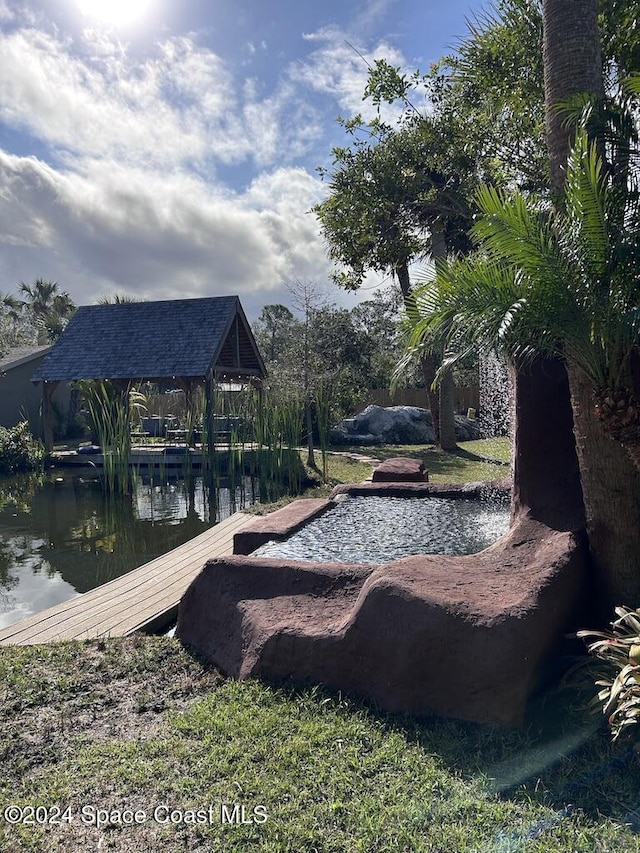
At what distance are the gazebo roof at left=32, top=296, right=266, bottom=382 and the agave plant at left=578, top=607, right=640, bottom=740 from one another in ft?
42.9

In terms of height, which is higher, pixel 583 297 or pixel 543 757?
pixel 583 297

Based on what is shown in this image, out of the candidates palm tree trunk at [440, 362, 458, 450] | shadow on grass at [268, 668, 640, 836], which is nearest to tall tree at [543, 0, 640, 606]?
shadow on grass at [268, 668, 640, 836]

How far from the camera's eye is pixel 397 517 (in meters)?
5.76

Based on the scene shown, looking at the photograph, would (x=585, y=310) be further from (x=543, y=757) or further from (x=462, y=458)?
(x=462, y=458)

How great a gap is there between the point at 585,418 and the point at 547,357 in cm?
48

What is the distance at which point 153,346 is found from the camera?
16297 mm

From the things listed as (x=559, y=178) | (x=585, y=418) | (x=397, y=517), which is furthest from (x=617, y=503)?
(x=397, y=517)

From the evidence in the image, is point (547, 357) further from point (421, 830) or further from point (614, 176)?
point (421, 830)

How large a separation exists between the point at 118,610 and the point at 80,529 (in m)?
4.61

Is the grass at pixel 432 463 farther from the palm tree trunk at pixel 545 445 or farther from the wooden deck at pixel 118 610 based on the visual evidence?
the palm tree trunk at pixel 545 445

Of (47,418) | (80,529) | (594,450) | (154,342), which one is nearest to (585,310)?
(594,450)

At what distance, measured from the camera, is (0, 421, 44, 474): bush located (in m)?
14.0

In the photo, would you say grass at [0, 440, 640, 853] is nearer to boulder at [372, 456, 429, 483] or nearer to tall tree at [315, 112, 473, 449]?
boulder at [372, 456, 429, 483]

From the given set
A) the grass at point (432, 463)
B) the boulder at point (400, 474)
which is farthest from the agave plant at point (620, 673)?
the grass at point (432, 463)
